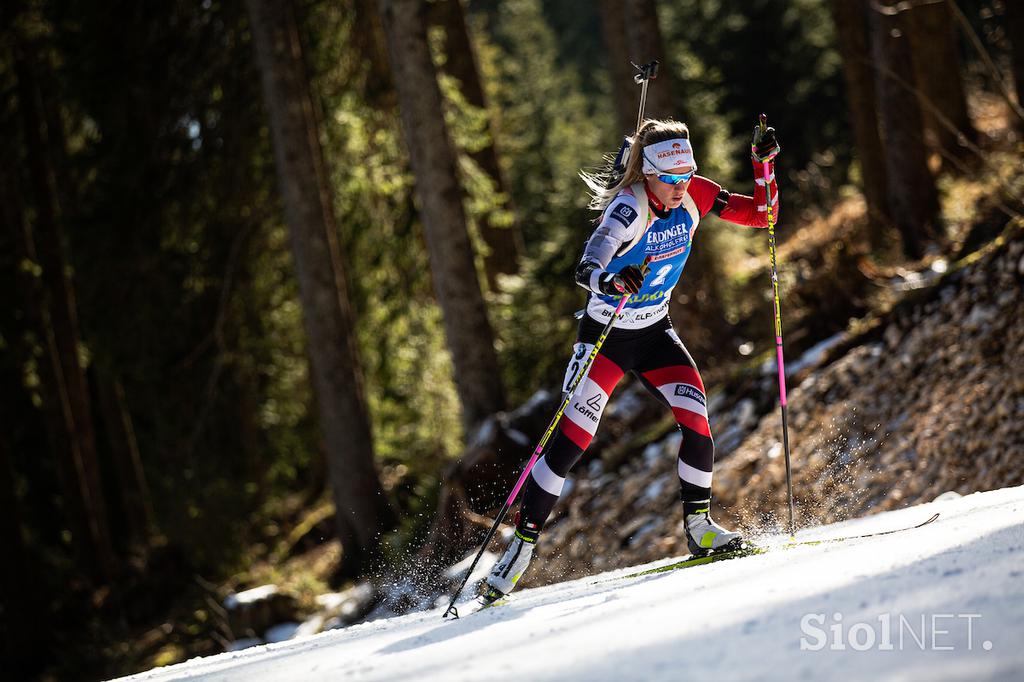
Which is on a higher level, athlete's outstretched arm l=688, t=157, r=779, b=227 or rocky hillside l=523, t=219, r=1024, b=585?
athlete's outstretched arm l=688, t=157, r=779, b=227

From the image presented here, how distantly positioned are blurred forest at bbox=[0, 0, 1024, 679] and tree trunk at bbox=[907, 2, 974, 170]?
45mm

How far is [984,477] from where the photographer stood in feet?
22.3

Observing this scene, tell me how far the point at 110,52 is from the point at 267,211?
2.80m

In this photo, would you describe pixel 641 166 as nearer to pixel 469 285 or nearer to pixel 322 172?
pixel 469 285

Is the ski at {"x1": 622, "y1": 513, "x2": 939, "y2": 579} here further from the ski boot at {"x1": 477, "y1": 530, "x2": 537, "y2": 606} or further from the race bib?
the race bib

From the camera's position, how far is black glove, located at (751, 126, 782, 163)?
18.9 feet

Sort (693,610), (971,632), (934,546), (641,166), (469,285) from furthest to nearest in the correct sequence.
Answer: (469,285) → (641,166) → (934,546) → (693,610) → (971,632)

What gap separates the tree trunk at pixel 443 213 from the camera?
415 inches

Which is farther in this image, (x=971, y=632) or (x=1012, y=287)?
(x=1012, y=287)

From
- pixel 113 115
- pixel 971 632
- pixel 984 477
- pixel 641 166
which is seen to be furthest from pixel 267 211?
pixel 971 632

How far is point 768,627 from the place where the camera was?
3330 millimetres

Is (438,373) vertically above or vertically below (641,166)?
below

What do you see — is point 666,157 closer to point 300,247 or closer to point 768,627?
point 768,627

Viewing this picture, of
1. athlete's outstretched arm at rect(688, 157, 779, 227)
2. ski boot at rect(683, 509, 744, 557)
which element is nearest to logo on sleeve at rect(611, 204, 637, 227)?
athlete's outstretched arm at rect(688, 157, 779, 227)
